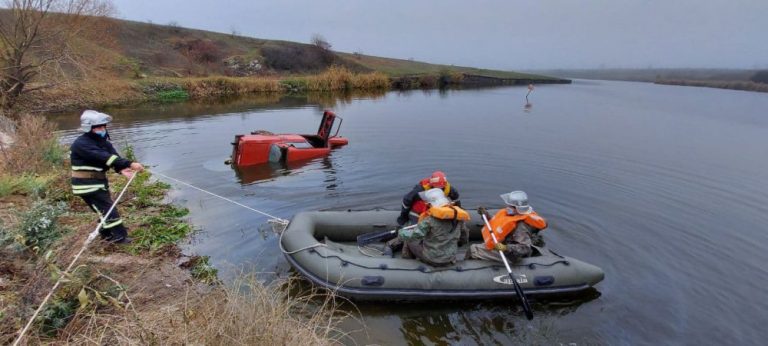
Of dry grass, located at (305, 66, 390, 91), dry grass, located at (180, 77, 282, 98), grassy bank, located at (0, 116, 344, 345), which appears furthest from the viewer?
dry grass, located at (305, 66, 390, 91)

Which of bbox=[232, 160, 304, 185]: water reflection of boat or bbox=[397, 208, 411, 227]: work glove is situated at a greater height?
bbox=[397, 208, 411, 227]: work glove

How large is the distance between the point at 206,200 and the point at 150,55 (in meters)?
37.6

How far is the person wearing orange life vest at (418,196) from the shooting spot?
6.64 m

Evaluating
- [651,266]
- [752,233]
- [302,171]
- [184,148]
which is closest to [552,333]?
[651,266]

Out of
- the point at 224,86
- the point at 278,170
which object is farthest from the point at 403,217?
the point at 224,86

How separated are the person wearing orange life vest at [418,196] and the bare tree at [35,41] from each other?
47.8ft

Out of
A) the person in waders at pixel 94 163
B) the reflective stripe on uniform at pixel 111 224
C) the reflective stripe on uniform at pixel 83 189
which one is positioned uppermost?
the person in waders at pixel 94 163

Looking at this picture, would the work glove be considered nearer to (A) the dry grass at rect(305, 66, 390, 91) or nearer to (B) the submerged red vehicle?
(B) the submerged red vehicle

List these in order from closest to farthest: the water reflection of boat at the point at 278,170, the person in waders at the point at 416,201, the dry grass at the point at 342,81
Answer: the person in waders at the point at 416,201 → the water reflection of boat at the point at 278,170 → the dry grass at the point at 342,81

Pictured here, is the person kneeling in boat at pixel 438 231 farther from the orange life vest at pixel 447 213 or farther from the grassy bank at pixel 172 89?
the grassy bank at pixel 172 89

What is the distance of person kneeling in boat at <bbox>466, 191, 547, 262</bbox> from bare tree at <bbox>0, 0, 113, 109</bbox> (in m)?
16.1

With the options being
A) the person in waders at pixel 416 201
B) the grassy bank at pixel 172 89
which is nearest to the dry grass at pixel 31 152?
the person in waders at pixel 416 201

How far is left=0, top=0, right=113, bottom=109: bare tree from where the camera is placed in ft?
46.8

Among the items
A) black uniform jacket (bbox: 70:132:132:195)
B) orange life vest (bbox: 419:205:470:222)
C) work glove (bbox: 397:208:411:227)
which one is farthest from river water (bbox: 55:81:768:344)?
black uniform jacket (bbox: 70:132:132:195)
